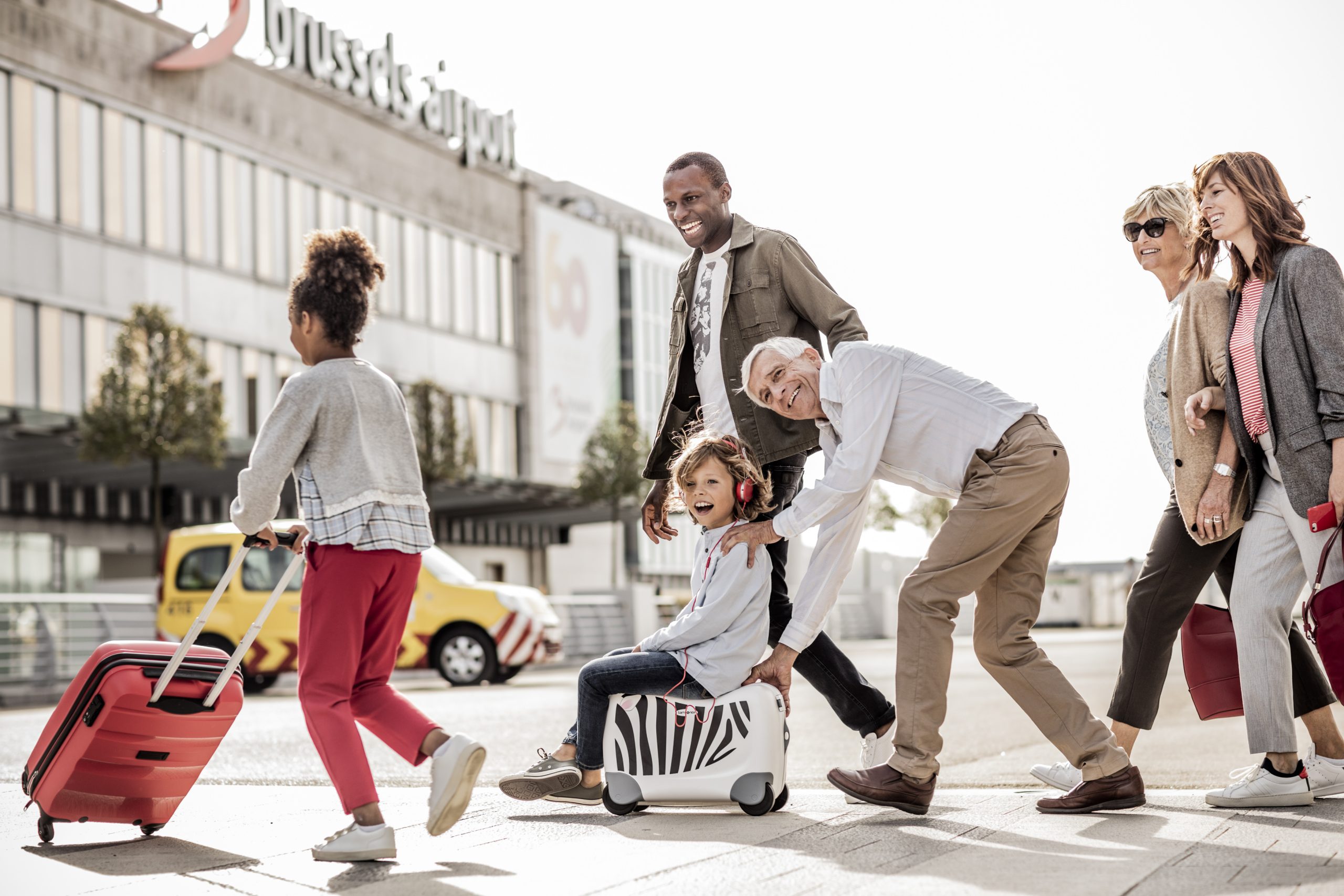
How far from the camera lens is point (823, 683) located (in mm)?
4953

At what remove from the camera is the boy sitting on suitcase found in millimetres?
4695

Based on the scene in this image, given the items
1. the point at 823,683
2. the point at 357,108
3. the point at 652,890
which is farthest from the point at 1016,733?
the point at 357,108

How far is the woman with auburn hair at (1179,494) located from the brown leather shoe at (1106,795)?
42 cm

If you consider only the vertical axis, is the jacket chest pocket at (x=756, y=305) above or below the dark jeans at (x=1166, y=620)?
above

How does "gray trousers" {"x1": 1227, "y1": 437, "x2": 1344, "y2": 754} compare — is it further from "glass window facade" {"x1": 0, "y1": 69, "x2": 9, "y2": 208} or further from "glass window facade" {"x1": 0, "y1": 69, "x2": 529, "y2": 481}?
"glass window facade" {"x1": 0, "y1": 69, "x2": 9, "y2": 208}

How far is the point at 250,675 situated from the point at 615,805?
12.6 meters

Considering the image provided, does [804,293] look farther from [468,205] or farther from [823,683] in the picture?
[468,205]

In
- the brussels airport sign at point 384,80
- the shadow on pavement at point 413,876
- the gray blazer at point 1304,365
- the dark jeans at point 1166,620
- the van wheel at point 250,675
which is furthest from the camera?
the brussels airport sign at point 384,80

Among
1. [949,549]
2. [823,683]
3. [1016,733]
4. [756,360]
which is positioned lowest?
[1016,733]

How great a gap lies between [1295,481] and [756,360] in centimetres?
161

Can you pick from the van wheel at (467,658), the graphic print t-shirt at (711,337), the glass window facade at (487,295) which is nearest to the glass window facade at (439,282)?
the glass window facade at (487,295)

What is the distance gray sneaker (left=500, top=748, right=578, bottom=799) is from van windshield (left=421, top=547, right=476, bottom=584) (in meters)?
11.9

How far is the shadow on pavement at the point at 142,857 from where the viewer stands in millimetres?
3969

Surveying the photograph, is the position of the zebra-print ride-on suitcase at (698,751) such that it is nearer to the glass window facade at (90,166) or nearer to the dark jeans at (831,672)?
the dark jeans at (831,672)
